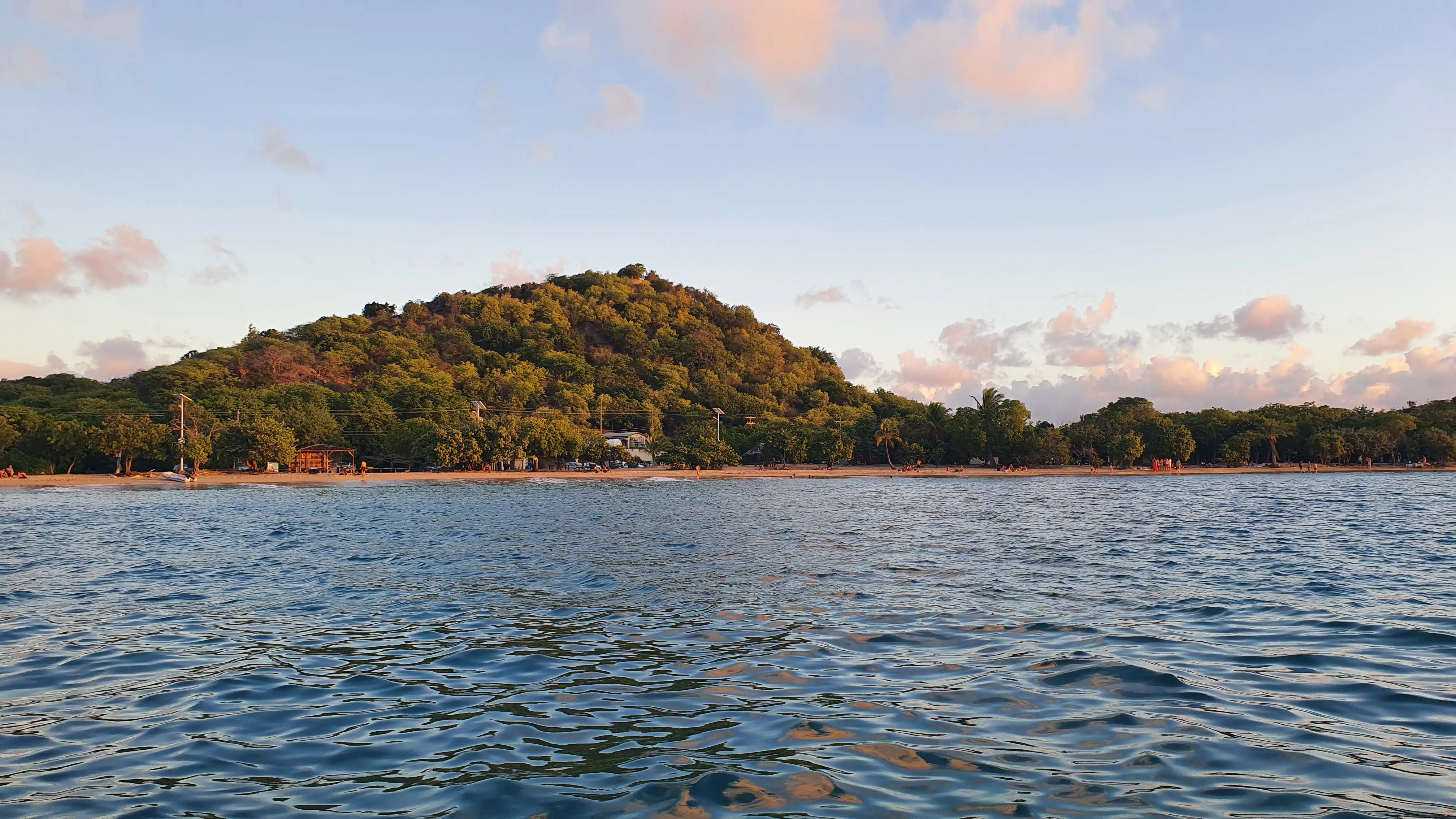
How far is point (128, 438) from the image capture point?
8406 centimetres

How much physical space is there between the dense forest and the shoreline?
2331 millimetres

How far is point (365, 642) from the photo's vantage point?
12422 millimetres

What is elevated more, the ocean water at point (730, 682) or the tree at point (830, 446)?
the tree at point (830, 446)

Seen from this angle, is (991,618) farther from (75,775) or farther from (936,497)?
(936,497)

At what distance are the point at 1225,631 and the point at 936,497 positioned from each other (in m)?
48.1

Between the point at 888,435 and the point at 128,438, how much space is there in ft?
291

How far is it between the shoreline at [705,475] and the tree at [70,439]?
3.31 metres

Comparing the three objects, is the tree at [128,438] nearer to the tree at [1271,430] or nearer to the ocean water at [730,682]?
the ocean water at [730,682]

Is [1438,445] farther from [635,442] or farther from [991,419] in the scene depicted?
[635,442]

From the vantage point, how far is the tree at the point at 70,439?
84688 millimetres

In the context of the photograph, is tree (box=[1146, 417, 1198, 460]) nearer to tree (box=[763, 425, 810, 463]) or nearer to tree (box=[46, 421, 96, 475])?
tree (box=[763, 425, 810, 463])

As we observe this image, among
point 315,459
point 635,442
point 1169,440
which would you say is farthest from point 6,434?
point 1169,440

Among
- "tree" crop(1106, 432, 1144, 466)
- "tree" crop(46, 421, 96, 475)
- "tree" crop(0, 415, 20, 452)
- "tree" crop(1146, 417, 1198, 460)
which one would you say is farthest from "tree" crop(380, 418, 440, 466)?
"tree" crop(1146, 417, 1198, 460)

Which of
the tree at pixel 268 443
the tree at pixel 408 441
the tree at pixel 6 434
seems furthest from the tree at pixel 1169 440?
the tree at pixel 6 434
